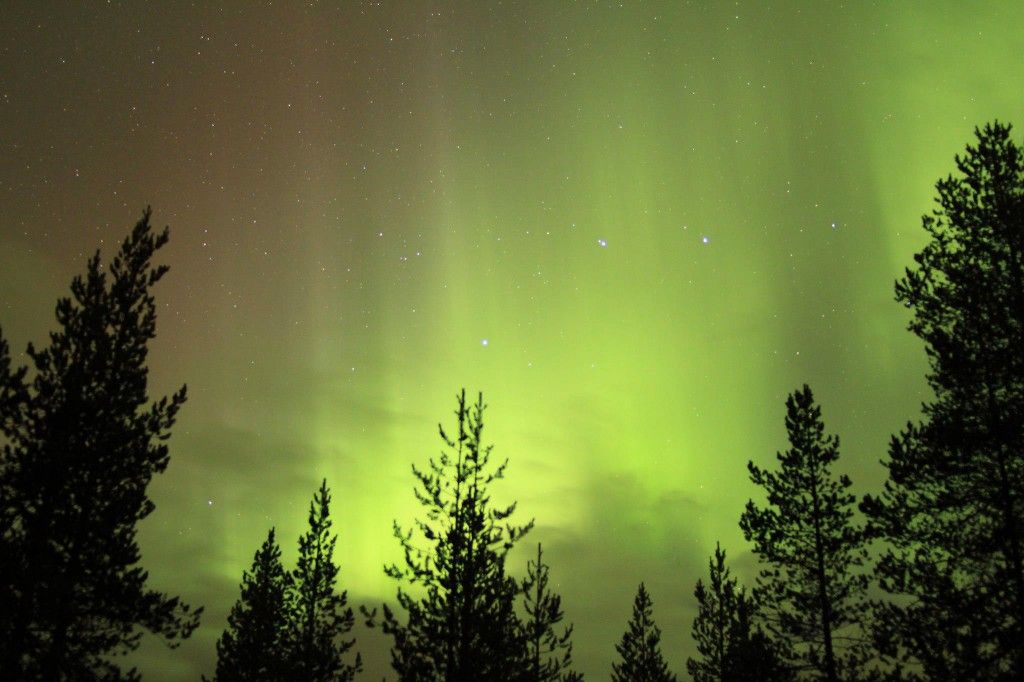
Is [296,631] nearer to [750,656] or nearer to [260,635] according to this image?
[260,635]

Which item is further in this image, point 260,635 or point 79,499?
point 260,635

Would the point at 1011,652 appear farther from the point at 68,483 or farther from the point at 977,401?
the point at 68,483

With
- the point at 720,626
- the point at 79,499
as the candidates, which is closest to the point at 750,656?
the point at 720,626

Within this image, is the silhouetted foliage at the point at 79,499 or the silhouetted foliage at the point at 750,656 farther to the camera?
the silhouetted foliage at the point at 750,656

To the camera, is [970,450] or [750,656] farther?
[750,656]

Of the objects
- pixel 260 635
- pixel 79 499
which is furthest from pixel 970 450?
pixel 260 635

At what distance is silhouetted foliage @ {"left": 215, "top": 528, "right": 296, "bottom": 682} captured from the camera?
31.6 m

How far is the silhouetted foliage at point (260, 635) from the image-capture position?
3159 cm

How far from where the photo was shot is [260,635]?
32.1 metres

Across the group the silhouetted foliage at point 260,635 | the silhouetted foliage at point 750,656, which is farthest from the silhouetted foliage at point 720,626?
the silhouetted foliage at point 260,635

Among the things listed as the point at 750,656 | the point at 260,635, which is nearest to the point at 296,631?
the point at 260,635

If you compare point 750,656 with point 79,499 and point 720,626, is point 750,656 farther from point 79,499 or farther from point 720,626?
point 79,499

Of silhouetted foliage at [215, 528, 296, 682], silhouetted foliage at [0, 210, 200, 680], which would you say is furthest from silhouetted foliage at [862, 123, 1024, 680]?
silhouetted foliage at [215, 528, 296, 682]

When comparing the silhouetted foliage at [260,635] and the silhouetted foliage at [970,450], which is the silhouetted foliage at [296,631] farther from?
the silhouetted foliage at [970,450]
